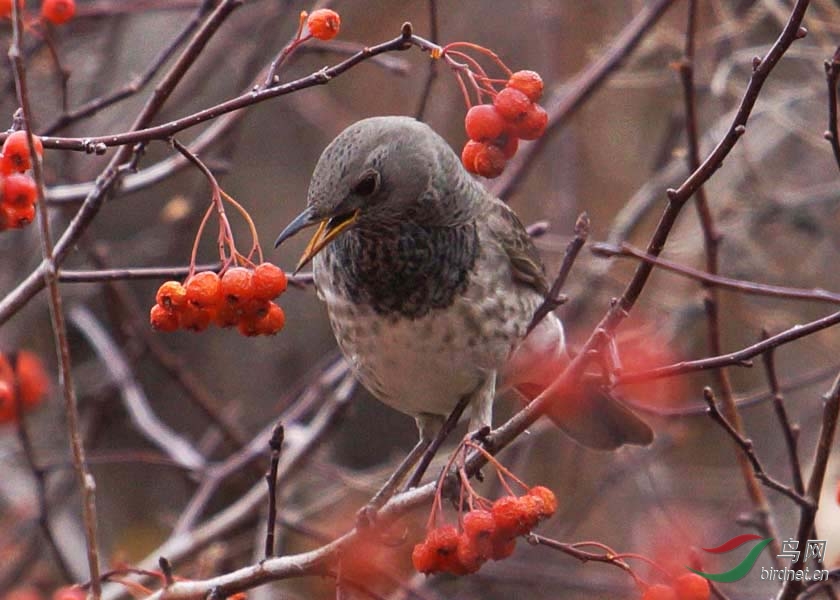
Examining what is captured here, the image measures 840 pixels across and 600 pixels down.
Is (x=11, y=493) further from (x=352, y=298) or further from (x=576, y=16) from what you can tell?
(x=576, y=16)

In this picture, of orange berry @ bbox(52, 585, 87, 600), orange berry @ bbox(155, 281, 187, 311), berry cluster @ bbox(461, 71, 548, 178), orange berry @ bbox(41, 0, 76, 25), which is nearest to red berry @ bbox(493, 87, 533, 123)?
berry cluster @ bbox(461, 71, 548, 178)

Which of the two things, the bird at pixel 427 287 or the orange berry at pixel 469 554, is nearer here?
the orange berry at pixel 469 554

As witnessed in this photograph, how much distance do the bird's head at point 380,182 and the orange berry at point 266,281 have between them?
199 millimetres

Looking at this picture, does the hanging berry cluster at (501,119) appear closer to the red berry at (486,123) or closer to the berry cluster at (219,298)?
the red berry at (486,123)

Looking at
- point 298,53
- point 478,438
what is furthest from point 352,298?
point 478,438

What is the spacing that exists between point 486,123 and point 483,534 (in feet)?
2.82

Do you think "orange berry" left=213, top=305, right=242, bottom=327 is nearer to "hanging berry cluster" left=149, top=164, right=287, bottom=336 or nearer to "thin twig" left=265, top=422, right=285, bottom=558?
"hanging berry cluster" left=149, top=164, right=287, bottom=336

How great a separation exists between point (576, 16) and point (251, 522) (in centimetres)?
426

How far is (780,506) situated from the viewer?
264 inches

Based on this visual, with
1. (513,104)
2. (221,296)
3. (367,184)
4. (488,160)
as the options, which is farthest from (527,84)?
(221,296)

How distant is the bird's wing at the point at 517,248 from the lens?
12.2ft

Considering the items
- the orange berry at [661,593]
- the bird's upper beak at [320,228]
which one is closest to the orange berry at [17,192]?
the bird's upper beak at [320,228]

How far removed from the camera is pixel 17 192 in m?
2.21

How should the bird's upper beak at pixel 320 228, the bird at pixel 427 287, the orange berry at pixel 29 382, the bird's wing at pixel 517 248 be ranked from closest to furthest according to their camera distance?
the bird's upper beak at pixel 320 228 → the bird at pixel 427 287 → the orange berry at pixel 29 382 → the bird's wing at pixel 517 248
